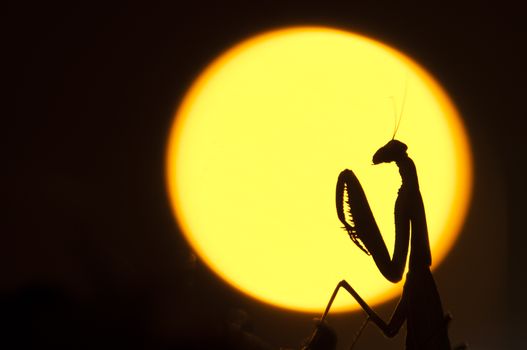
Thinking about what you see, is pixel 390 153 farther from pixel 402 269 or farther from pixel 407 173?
pixel 402 269

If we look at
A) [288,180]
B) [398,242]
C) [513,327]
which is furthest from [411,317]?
[513,327]

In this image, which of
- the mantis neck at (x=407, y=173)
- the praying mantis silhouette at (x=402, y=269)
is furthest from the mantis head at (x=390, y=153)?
the praying mantis silhouette at (x=402, y=269)

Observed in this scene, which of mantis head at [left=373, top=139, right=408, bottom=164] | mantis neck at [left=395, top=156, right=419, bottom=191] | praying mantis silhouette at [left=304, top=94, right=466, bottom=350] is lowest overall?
praying mantis silhouette at [left=304, top=94, right=466, bottom=350]

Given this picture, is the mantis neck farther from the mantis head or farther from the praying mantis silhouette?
the praying mantis silhouette

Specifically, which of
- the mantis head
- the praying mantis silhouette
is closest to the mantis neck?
the mantis head

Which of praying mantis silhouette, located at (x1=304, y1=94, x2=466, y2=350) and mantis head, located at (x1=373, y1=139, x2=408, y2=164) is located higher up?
mantis head, located at (x1=373, y1=139, x2=408, y2=164)

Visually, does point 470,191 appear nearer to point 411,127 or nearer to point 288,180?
point 411,127

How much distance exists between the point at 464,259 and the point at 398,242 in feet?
9.90

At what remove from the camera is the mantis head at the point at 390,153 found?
2.23m

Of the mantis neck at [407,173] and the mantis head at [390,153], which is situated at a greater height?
the mantis head at [390,153]

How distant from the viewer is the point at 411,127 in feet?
11.8

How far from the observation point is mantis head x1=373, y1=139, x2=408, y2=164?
223 centimetres

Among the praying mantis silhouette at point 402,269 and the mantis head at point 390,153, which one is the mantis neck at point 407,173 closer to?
the mantis head at point 390,153

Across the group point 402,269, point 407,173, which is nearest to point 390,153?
point 407,173
